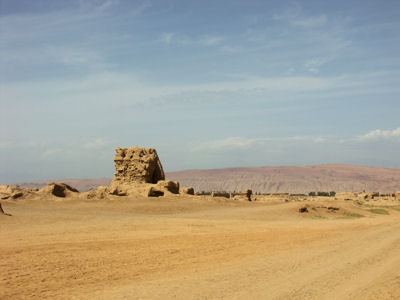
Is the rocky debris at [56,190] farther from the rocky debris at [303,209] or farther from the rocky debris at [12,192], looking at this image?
the rocky debris at [303,209]

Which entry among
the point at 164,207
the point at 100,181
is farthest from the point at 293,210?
the point at 100,181

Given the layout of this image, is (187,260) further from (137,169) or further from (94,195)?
(137,169)

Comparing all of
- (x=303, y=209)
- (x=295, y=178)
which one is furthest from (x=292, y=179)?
(x=303, y=209)

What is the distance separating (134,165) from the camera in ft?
111

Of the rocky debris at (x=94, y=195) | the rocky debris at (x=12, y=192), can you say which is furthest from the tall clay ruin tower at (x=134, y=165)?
the rocky debris at (x=12, y=192)

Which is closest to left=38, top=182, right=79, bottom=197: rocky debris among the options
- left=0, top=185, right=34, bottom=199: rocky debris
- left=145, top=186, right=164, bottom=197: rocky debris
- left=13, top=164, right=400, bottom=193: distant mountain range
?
left=0, top=185, right=34, bottom=199: rocky debris

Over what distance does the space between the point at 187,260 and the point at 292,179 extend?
136314 millimetres

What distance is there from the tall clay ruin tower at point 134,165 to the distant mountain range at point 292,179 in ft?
321

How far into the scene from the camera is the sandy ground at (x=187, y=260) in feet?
27.7

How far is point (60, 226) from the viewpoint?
16562mm

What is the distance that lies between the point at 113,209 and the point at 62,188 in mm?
8648

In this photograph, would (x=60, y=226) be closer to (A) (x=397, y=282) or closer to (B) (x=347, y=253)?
(B) (x=347, y=253)

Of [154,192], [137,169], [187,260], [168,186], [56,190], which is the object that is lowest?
[187,260]

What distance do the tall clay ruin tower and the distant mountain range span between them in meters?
97.7
